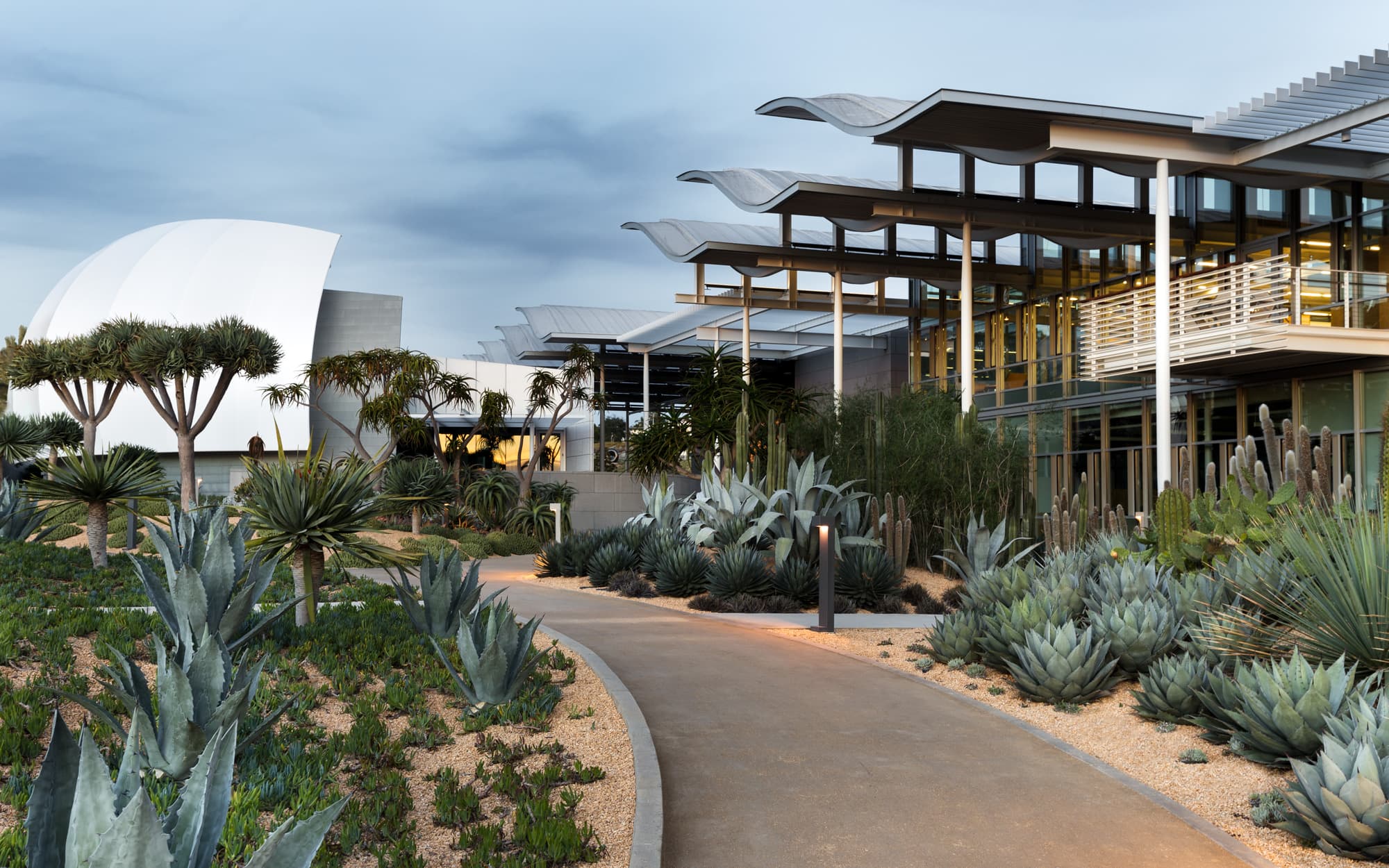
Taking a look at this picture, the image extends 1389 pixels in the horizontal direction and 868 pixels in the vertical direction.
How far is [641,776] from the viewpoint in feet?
22.3

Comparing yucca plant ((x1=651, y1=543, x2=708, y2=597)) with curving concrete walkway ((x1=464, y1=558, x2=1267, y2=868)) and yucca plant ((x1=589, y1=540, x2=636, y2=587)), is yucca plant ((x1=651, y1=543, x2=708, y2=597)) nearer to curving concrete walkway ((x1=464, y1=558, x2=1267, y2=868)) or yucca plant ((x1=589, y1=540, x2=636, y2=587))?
yucca plant ((x1=589, y1=540, x2=636, y2=587))

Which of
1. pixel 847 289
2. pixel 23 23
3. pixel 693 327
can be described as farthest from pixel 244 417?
pixel 23 23

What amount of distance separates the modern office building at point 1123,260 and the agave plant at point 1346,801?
11.6 meters

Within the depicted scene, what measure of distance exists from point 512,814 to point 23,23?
1444 cm

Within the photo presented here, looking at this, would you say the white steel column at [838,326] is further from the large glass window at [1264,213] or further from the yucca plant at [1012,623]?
the yucca plant at [1012,623]

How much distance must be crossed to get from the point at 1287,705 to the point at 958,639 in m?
4.13

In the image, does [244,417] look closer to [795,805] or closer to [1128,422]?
[1128,422]

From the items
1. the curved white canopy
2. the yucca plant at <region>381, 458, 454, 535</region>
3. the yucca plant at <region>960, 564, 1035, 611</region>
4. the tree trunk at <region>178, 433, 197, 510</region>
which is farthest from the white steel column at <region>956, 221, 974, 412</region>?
the curved white canopy

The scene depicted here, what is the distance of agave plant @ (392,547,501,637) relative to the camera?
973 cm

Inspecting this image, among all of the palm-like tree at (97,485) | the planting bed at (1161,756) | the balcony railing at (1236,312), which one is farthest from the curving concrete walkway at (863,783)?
the balcony railing at (1236,312)

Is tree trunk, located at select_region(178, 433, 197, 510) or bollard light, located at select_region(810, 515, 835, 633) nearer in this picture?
bollard light, located at select_region(810, 515, 835, 633)

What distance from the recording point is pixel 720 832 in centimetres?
615

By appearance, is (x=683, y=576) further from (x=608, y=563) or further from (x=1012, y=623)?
(x=1012, y=623)

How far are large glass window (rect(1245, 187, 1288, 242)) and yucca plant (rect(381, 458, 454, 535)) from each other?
59.3 ft
